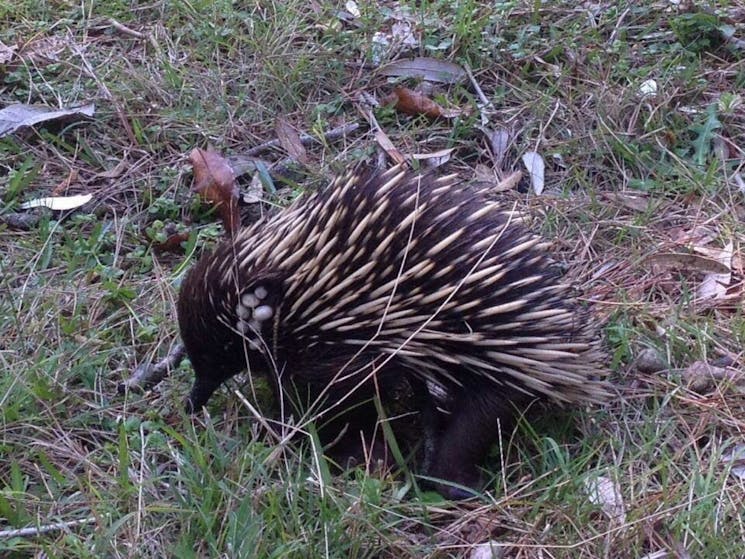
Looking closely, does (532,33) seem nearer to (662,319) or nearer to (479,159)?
(479,159)

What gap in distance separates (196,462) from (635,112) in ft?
6.85

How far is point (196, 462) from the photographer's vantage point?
2.34 meters

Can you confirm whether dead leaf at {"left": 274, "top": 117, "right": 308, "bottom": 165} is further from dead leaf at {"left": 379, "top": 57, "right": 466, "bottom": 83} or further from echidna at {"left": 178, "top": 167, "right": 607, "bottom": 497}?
echidna at {"left": 178, "top": 167, "right": 607, "bottom": 497}

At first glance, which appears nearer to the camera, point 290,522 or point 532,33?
point 290,522

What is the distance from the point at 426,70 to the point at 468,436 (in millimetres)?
1833

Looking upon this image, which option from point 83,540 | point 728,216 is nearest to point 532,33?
point 728,216

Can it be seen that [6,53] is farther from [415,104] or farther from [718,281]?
[718,281]

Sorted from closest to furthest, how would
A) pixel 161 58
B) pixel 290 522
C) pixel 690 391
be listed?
pixel 290 522 → pixel 690 391 → pixel 161 58

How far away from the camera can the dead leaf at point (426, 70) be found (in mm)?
3928

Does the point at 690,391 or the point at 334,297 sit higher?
the point at 334,297

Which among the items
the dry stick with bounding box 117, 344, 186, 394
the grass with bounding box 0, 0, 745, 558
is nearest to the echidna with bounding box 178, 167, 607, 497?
the grass with bounding box 0, 0, 745, 558

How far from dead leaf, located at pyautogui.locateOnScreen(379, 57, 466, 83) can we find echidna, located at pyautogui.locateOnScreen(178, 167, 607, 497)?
1459 mm

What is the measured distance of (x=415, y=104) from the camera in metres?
3.78

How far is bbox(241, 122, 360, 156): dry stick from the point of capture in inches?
145
